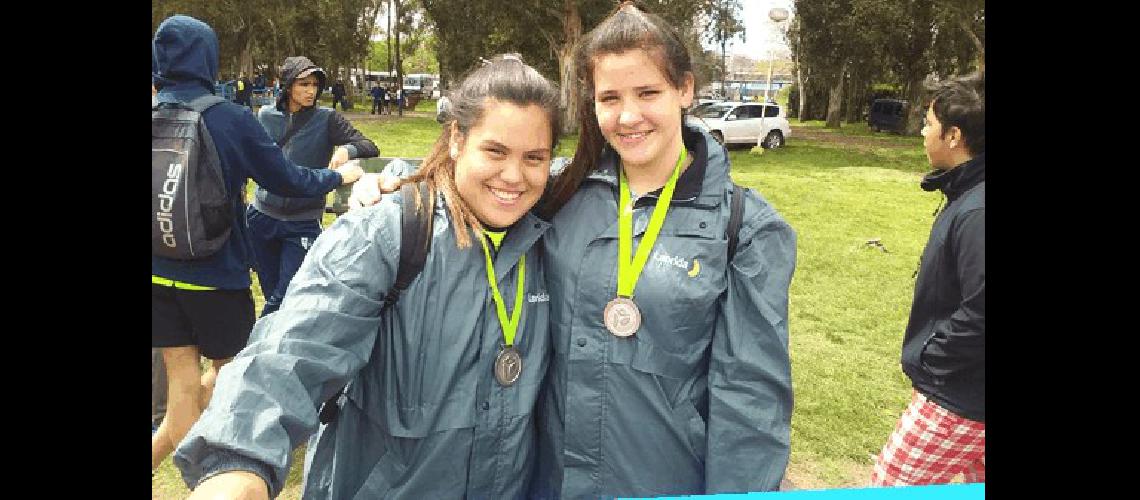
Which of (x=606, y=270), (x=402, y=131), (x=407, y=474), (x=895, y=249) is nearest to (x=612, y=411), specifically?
(x=606, y=270)

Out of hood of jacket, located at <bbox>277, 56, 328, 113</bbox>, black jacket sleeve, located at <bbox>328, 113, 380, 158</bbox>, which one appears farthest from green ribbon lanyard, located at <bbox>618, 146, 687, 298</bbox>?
hood of jacket, located at <bbox>277, 56, 328, 113</bbox>

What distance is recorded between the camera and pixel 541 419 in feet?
6.17

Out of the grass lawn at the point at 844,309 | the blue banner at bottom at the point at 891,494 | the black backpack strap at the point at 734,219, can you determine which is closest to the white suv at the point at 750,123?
the grass lawn at the point at 844,309

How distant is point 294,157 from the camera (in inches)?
176

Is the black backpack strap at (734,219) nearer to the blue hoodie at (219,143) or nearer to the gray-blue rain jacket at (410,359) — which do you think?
the gray-blue rain jacket at (410,359)

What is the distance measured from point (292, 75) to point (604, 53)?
10.1 ft

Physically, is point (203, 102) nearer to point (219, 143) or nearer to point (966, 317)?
point (219, 143)

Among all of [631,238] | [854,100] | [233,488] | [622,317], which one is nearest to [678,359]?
[622,317]

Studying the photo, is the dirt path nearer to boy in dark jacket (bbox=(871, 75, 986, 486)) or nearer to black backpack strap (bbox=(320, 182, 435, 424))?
boy in dark jacket (bbox=(871, 75, 986, 486))

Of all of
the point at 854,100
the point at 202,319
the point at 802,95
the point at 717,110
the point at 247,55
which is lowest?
the point at 202,319

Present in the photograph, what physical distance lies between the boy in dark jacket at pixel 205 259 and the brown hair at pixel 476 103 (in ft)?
3.74

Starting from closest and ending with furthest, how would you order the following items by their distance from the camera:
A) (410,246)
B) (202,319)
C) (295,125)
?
(410,246) → (202,319) → (295,125)

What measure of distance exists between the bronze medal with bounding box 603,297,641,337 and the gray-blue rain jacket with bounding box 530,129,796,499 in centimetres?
2

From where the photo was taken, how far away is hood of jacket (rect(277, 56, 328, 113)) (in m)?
4.39
